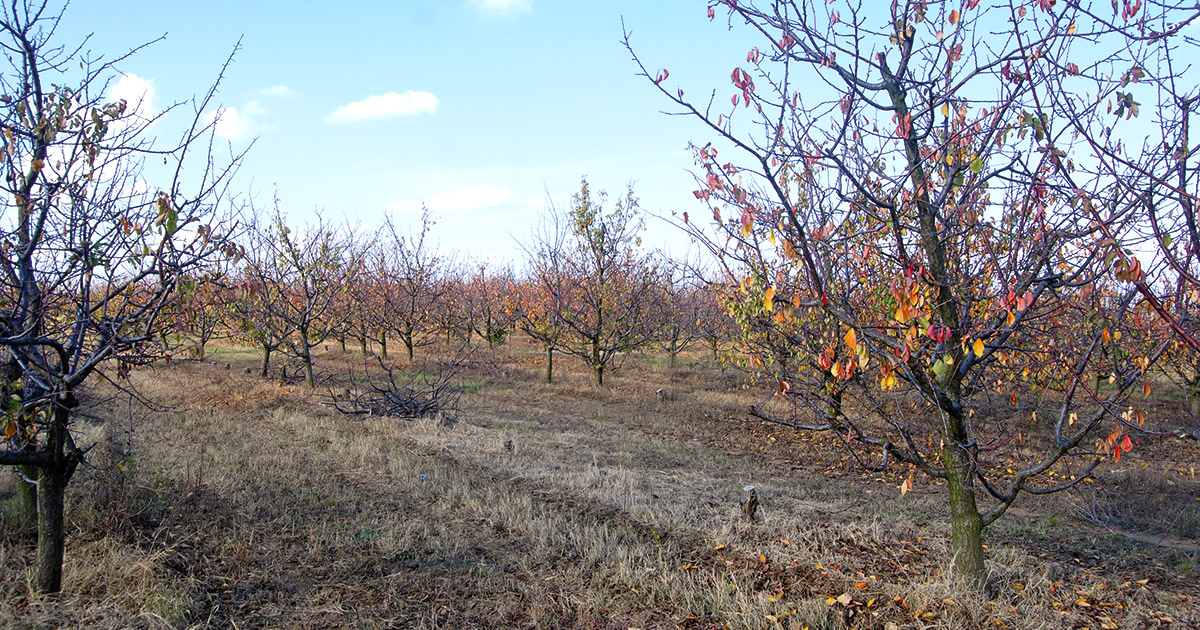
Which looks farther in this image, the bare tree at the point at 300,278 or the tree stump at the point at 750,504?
the bare tree at the point at 300,278

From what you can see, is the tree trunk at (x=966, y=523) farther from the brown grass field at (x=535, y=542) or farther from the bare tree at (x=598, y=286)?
the bare tree at (x=598, y=286)

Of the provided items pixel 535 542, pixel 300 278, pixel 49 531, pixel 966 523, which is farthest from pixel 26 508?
pixel 300 278

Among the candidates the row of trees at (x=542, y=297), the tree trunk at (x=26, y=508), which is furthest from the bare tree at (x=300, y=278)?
the tree trunk at (x=26, y=508)

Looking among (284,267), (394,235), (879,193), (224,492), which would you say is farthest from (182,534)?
(394,235)

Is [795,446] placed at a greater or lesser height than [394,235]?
lesser

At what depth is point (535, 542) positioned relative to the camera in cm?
533

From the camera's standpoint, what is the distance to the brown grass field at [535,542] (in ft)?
13.3

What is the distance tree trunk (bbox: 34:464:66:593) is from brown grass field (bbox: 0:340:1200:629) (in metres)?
0.13

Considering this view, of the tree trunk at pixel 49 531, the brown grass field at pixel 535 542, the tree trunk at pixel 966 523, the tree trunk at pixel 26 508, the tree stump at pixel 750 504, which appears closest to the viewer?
the tree trunk at pixel 49 531

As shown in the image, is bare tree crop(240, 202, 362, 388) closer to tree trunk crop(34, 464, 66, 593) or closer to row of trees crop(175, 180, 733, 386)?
row of trees crop(175, 180, 733, 386)

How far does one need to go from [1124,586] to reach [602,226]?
15653 mm

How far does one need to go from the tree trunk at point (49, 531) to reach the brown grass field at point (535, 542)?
0.13m

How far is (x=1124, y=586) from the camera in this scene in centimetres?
487

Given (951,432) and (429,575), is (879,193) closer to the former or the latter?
(951,432)
